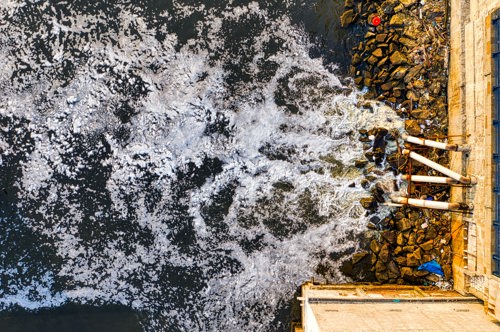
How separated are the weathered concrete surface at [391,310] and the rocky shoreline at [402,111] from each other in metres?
0.89

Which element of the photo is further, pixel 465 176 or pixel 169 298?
pixel 169 298

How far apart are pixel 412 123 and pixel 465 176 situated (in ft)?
6.95

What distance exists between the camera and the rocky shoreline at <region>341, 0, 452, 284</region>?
9.88 meters

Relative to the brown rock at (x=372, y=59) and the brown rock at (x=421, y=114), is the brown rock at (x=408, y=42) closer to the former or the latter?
the brown rock at (x=372, y=59)

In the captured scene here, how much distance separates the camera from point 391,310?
861 centimetres

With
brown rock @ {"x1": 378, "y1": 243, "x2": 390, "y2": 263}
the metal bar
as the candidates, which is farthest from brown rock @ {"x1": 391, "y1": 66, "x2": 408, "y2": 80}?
brown rock @ {"x1": 378, "y1": 243, "x2": 390, "y2": 263}

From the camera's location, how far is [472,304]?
8805 mm

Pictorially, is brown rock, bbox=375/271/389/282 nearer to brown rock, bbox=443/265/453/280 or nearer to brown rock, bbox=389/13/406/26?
brown rock, bbox=443/265/453/280

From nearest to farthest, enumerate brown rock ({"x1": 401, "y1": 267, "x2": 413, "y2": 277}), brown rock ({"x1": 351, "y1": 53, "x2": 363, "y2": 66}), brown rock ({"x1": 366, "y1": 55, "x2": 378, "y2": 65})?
A: brown rock ({"x1": 401, "y1": 267, "x2": 413, "y2": 277})
brown rock ({"x1": 366, "y1": 55, "x2": 378, "y2": 65})
brown rock ({"x1": 351, "y1": 53, "x2": 363, "y2": 66})

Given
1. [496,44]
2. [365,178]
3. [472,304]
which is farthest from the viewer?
[365,178]

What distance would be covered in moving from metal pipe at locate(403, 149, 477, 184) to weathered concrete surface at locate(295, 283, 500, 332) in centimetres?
323

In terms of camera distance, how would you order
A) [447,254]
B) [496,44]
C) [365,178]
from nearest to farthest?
[496,44] → [447,254] → [365,178]

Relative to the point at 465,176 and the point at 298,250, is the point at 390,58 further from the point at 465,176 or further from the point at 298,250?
the point at 298,250

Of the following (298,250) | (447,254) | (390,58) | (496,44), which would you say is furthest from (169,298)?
(496,44)
